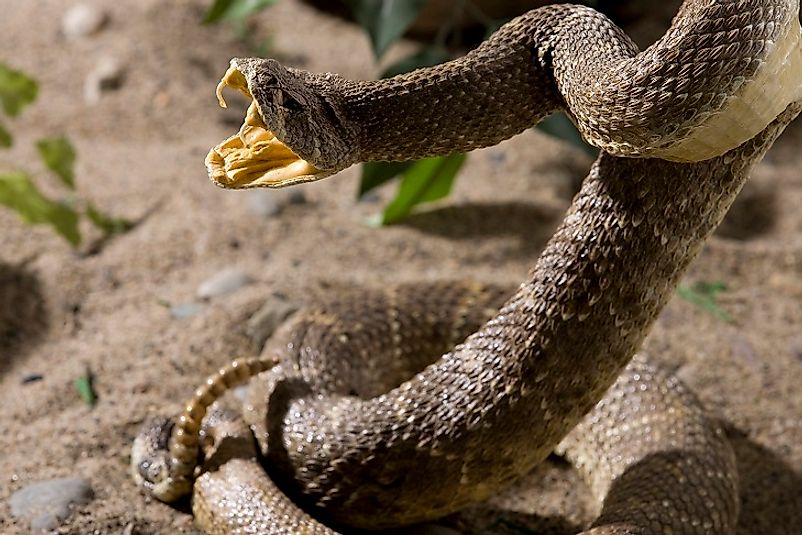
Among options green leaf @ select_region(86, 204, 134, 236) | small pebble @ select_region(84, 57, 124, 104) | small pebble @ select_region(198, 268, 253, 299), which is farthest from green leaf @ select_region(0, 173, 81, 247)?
small pebble @ select_region(84, 57, 124, 104)

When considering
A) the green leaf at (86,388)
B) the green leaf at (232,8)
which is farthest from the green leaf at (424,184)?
the green leaf at (86,388)

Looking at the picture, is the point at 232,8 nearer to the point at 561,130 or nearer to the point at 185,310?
the point at 185,310

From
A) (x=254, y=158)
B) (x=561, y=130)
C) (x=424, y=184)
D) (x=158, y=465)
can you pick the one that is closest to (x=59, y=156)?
(x=424, y=184)

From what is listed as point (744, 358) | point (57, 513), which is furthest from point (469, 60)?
point (744, 358)

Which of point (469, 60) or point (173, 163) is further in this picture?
point (173, 163)

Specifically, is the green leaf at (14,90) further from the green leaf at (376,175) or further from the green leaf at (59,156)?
the green leaf at (376,175)

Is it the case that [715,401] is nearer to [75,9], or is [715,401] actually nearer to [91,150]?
[91,150]
